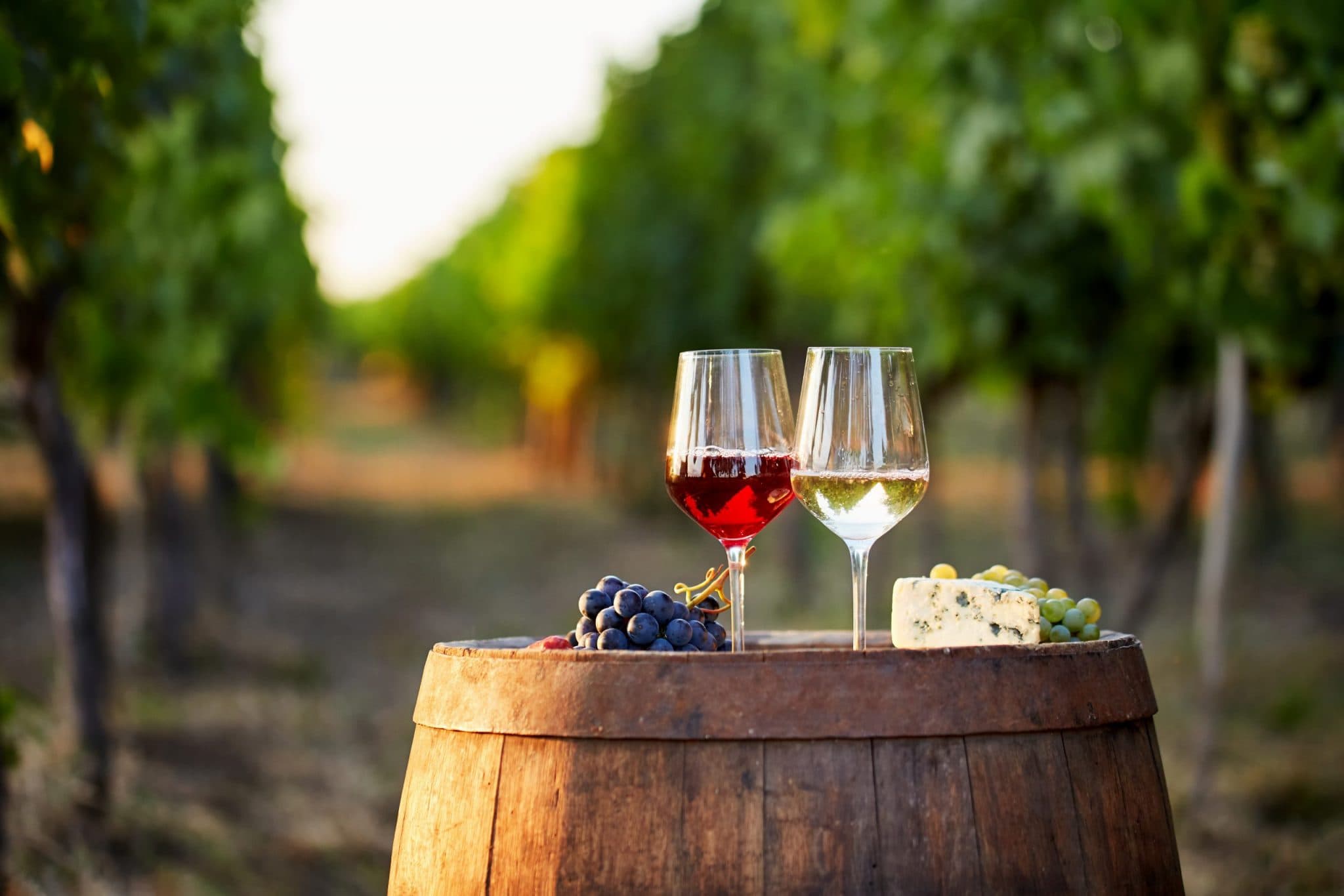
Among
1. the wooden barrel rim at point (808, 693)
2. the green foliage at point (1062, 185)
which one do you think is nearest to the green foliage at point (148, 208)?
the wooden barrel rim at point (808, 693)

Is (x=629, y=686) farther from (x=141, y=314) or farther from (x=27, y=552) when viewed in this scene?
(x=27, y=552)

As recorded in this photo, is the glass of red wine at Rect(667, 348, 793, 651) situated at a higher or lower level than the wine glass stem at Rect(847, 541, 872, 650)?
higher

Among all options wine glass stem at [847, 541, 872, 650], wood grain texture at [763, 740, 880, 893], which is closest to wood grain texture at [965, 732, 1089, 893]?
wood grain texture at [763, 740, 880, 893]

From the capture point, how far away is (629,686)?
2.07 metres

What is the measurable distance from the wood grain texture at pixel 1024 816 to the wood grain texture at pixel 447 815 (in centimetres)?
68

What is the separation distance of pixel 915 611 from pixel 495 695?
626 mm

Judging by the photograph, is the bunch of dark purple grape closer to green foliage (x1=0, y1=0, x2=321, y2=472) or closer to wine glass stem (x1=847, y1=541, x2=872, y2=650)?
wine glass stem (x1=847, y1=541, x2=872, y2=650)

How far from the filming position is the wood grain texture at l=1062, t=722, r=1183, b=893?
208 centimetres

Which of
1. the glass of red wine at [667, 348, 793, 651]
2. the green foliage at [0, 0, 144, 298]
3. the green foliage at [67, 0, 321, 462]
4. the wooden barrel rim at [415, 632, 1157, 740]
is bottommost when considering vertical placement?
the wooden barrel rim at [415, 632, 1157, 740]

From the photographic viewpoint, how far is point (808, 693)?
6.64ft

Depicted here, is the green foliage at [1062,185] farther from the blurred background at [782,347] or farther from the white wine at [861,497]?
the white wine at [861,497]

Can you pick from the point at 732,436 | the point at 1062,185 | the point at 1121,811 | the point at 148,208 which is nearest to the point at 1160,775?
the point at 1121,811

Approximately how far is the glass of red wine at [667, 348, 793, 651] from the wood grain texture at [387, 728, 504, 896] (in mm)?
445

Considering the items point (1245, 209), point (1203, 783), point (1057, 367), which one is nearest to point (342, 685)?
point (1057, 367)
